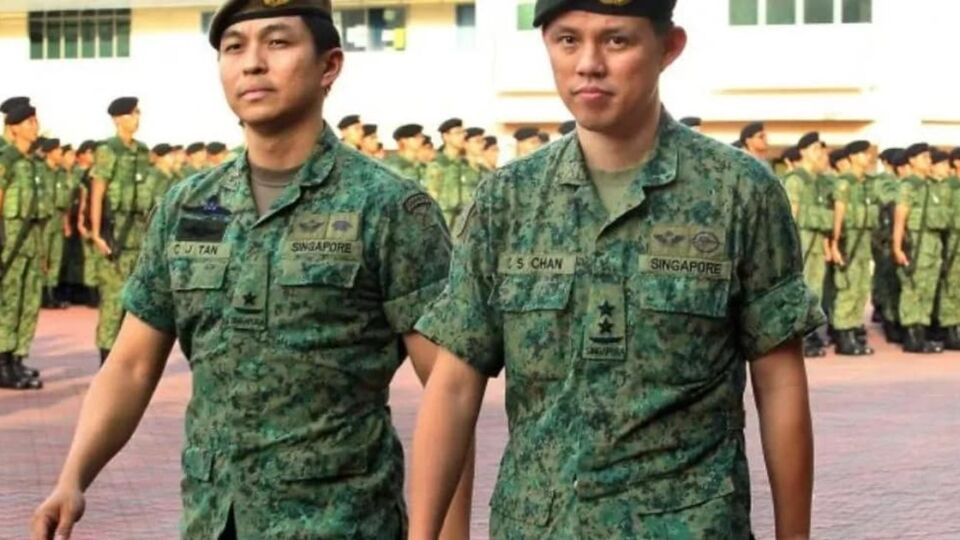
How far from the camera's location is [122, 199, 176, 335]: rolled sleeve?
4055 millimetres

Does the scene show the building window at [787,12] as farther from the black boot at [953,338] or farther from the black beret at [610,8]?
the black beret at [610,8]

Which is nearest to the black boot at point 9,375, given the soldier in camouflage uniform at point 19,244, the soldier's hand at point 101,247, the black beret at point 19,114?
the soldier in camouflage uniform at point 19,244

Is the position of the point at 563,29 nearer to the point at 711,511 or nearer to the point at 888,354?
the point at 711,511

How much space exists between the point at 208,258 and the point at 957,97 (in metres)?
29.8

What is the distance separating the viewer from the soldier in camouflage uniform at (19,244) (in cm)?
1412

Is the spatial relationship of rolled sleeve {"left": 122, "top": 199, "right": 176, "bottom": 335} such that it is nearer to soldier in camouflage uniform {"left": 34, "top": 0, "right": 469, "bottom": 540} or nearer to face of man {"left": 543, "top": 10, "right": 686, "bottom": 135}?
soldier in camouflage uniform {"left": 34, "top": 0, "right": 469, "bottom": 540}

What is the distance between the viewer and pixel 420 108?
1410 inches

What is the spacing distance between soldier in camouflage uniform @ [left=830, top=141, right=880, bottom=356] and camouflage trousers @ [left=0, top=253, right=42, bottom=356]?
7.25 meters

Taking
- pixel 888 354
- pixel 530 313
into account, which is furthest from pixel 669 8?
pixel 888 354

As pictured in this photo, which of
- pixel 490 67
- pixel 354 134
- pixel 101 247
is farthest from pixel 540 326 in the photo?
pixel 490 67

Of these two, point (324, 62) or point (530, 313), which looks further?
point (324, 62)

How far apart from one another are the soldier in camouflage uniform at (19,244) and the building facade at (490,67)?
66.8 ft

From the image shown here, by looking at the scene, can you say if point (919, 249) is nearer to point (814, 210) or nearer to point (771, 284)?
point (814, 210)

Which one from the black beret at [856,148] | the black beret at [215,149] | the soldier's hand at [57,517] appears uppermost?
the soldier's hand at [57,517]
